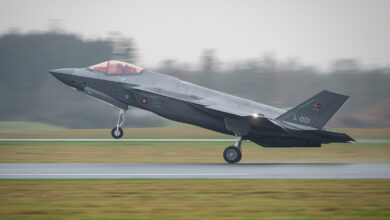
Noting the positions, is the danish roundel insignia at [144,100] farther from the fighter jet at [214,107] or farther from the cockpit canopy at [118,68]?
the cockpit canopy at [118,68]

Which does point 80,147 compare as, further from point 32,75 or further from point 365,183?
point 32,75

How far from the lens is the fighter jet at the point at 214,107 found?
19.0m

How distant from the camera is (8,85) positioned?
248 ft

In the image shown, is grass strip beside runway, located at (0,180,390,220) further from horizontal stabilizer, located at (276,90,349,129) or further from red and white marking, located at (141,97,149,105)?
red and white marking, located at (141,97,149,105)

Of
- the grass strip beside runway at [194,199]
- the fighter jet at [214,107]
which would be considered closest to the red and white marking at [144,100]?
the fighter jet at [214,107]

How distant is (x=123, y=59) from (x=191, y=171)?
2506 inches

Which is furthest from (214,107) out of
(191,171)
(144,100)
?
(191,171)

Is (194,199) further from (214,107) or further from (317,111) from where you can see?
(317,111)

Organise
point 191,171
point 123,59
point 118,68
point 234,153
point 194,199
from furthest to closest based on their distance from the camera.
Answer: point 123,59 → point 118,68 → point 234,153 → point 191,171 → point 194,199

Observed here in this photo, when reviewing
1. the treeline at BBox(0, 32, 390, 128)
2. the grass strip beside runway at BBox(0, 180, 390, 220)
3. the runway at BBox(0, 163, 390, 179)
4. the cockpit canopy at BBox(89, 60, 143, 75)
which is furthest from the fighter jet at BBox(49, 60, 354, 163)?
the treeline at BBox(0, 32, 390, 128)

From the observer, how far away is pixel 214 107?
19.4 metres

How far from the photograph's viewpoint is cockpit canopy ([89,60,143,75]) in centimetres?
2105

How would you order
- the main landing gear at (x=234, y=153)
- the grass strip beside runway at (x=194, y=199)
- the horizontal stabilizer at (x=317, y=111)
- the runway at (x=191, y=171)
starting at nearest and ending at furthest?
1. the grass strip beside runway at (x=194, y=199)
2. the runway at (x=191, y=171)
3. the horizontal stabilizer at (x=317, y=111)
4. the main landing gear at (x=234, y=153)

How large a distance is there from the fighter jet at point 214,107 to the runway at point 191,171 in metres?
1.04
